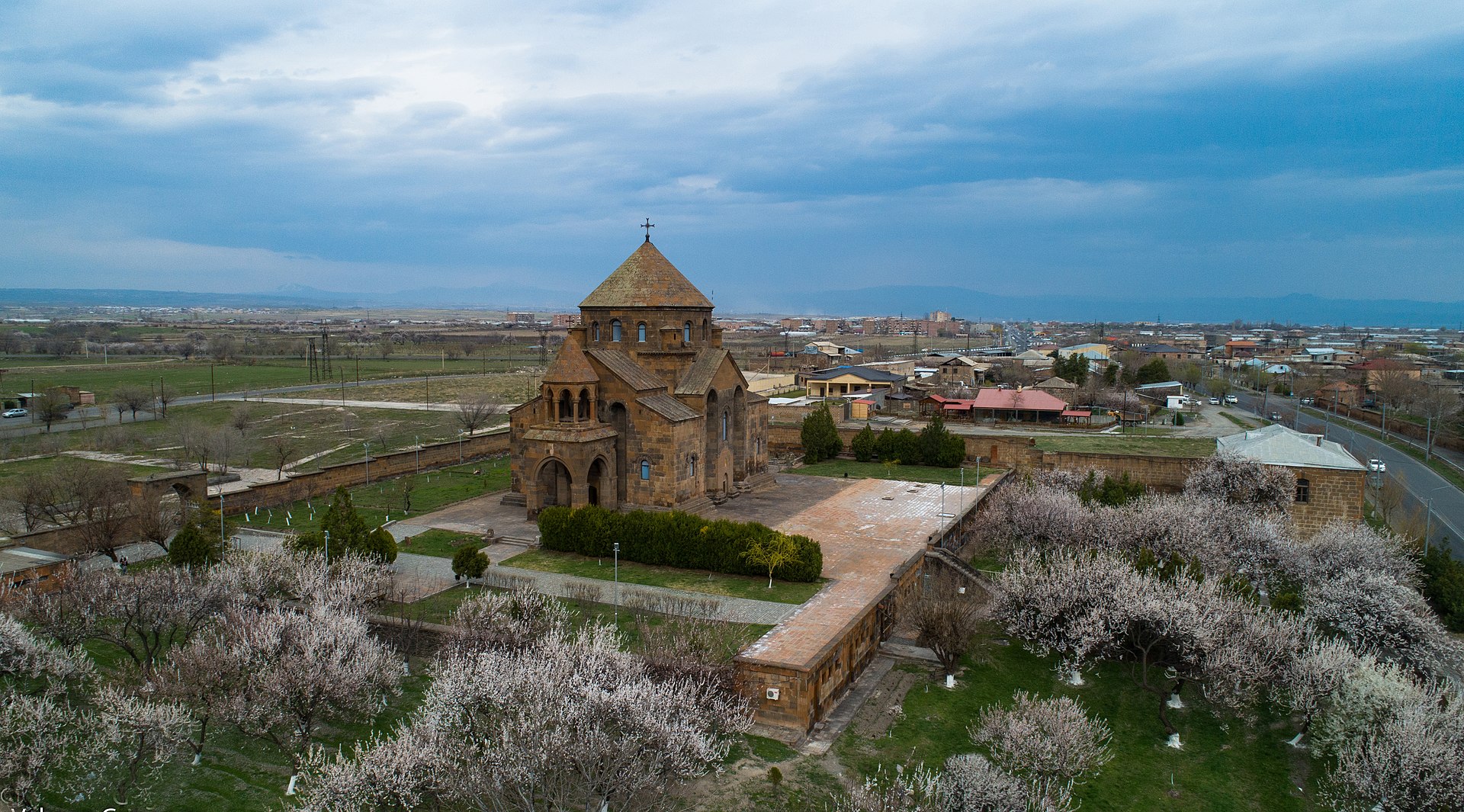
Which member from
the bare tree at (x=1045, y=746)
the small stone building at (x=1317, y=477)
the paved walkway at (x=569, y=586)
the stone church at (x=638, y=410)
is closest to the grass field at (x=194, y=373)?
the stone church at (x=638, y=410)

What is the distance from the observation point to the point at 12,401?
52281 mm

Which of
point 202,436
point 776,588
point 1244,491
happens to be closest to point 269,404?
point 202,436

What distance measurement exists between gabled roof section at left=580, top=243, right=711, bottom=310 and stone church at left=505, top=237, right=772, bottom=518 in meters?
0.04

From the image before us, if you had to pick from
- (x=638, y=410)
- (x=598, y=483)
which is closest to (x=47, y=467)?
(x=598, y=483)

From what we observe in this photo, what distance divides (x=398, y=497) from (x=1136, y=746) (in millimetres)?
24736

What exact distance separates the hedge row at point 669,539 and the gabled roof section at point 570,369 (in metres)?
4.40

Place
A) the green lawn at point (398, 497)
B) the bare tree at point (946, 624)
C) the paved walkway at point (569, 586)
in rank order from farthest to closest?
the green lawn at point (398, 497)
the paved walkway at point (569, 586)
the bare tree at point (946, 624)

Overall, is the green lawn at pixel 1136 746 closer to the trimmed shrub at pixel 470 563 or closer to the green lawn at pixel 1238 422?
the trimmed shrub at pixel 470 563

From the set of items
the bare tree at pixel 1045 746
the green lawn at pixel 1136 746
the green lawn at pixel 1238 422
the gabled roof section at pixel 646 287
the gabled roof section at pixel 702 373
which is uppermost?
the gabled roof section at pixel 646 287

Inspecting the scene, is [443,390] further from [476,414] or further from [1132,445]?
[1132,445]

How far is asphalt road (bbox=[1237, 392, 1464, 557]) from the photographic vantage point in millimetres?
31312

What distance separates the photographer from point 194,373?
3140 inches

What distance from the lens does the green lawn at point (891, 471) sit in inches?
1422

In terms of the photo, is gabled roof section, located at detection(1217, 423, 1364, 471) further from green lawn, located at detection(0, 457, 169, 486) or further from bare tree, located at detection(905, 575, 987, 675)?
green lawn, located at detection(0, 457, 169, 486)
